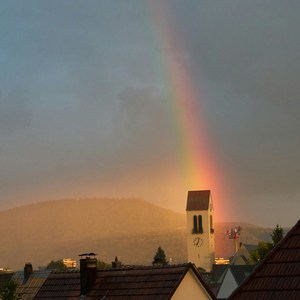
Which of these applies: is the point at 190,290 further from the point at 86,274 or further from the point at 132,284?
the point at 86,274

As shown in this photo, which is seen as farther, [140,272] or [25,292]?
[25,292]

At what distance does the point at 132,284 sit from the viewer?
3747 centimetres

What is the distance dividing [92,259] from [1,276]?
91.9 feet

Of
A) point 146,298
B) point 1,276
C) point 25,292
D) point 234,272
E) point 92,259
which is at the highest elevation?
point 234,272

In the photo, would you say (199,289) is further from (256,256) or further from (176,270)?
(256,256)

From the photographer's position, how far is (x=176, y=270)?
36812mm

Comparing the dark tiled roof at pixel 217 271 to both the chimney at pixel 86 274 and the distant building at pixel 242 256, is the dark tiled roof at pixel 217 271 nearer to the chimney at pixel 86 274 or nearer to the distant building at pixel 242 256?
the distant building at pixel 242 256

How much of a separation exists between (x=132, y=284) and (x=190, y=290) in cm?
288

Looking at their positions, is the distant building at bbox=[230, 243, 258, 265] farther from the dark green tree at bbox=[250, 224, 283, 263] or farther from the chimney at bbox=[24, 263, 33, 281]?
the chimney at bbox=[24, 263, 33, 281]

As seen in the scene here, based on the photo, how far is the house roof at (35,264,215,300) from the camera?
36.2 m

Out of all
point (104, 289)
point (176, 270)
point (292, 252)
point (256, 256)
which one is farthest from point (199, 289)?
point (256, 256)

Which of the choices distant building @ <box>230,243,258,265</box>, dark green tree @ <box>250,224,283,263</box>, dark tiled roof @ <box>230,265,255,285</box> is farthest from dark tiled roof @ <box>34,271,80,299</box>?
distant building @ <box>230,243,258,265</box>

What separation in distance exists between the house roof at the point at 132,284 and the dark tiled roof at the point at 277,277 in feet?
47.1

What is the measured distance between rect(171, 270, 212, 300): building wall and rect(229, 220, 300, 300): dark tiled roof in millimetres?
15044
